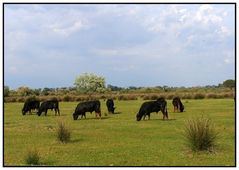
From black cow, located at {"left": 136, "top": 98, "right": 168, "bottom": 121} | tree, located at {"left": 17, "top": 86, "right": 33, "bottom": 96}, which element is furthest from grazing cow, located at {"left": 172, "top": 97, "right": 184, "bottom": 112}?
tree, located at {"left": 17, "top": 86, "right": 33, "bottom": 96}

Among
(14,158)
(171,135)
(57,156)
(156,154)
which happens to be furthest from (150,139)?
(14,158)

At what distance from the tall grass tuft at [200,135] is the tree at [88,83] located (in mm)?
97624

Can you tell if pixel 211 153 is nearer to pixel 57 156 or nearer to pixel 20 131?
pixel 57 156

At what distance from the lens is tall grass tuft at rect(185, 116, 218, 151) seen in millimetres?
13359

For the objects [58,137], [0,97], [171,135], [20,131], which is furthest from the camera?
[20,131]

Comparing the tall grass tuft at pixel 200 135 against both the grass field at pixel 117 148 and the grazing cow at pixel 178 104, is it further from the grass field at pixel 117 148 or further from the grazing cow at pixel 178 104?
the grazing cow at pixel 178 104

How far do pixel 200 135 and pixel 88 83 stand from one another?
9924cm

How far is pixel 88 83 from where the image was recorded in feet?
367

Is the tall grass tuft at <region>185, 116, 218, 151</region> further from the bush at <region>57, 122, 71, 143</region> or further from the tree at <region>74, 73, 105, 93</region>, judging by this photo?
the tree at <region>74, 73, 105, 93</region>

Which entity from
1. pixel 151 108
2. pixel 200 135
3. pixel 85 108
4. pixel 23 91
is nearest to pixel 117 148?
pixel 200 135

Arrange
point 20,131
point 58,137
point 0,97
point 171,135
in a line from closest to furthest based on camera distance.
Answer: point 0,97, point 58,137, point 171,135, point 20,131

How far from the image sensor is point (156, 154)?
13672mm

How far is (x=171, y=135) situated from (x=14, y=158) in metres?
7.59

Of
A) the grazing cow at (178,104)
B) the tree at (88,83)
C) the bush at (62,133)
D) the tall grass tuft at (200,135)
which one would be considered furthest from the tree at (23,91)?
the tall grass tuft at (200,135)
